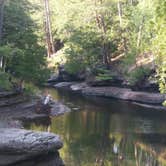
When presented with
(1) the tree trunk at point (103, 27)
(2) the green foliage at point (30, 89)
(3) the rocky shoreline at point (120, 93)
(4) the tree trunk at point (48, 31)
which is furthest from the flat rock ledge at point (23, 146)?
(4) the tree trunk at point (48, 31)

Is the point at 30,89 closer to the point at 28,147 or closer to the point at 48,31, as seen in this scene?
the point at 28,147

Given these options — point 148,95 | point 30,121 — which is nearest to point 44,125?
point 30,121

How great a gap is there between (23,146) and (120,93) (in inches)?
1093

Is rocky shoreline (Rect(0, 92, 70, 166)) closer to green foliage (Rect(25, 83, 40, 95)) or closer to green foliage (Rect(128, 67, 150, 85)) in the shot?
green foliage (Rect(25, 83, 40, 95))

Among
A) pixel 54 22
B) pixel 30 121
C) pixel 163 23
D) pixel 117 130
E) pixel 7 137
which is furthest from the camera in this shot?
pixel 54 22

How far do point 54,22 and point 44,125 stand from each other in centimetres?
3805

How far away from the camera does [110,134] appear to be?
25109 millimetres

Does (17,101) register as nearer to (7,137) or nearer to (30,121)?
(30,121)

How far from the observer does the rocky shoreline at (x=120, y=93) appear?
37594mm

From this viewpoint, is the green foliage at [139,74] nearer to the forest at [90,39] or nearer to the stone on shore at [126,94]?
the forest at [90,39]

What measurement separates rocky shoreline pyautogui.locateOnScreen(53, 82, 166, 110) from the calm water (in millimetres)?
1686

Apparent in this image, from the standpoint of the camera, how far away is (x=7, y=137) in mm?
16375

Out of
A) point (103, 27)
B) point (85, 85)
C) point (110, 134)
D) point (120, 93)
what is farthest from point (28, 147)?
point (103, 27)

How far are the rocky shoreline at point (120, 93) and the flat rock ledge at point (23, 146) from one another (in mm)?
20340
